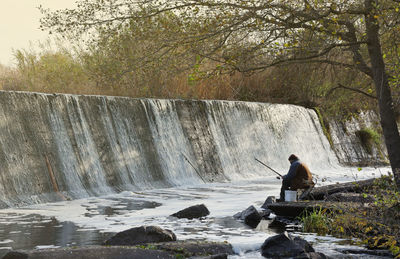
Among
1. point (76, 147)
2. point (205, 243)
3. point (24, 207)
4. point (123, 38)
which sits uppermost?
point (123, 38)

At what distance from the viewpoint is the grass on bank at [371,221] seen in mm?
6449

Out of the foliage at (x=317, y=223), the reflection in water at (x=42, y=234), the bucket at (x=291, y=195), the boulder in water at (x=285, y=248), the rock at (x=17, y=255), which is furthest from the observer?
the bucket at (x=291, y=195)

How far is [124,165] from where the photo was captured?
14703mm

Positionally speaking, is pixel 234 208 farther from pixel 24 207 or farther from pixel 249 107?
pixel 249 107

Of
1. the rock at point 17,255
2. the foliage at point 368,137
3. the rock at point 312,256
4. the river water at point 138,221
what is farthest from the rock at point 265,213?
the foliage at point 368,137

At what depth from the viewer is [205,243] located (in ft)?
22.9

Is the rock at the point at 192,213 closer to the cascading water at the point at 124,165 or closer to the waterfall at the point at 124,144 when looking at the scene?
the cascading water at the point at 124,165

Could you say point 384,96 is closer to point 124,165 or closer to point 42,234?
point 42,234

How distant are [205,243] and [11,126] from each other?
7087 millimetres

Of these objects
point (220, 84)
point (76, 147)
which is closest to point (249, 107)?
point (220, 84)

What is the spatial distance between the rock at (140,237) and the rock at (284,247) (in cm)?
119

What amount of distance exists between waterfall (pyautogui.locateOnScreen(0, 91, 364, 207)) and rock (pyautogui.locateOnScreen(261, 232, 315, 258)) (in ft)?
21.0

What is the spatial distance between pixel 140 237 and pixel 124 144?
808 cm

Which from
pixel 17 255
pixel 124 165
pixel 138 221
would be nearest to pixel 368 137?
pixel 124 165
